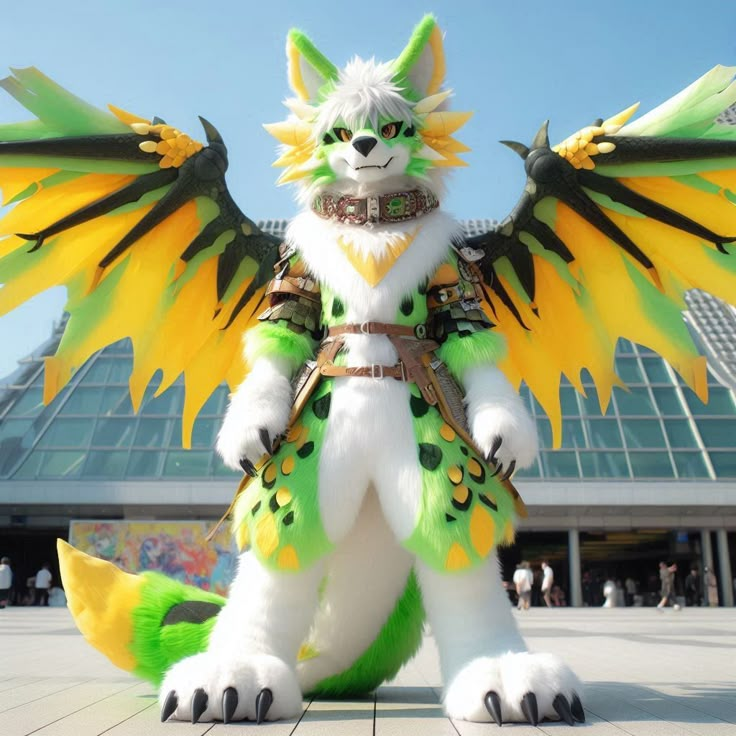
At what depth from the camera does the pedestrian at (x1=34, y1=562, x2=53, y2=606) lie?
712 inches

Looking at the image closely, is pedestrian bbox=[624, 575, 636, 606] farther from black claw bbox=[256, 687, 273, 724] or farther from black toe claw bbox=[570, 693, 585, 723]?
black claw bbox=[256, 687, 273, 724]

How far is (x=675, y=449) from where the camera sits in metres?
19.8

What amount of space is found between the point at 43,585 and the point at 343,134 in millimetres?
17267

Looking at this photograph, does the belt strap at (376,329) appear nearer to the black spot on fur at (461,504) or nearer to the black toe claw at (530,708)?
the black spot on fur at (461,504)

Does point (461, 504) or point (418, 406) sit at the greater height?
point (418, 406)

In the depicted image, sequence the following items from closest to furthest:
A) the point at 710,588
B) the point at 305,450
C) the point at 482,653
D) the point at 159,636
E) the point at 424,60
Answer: the point at 482,653 < the point at 305,450 < the point at 159,636 < the point at 424,60 < the point at 710,588

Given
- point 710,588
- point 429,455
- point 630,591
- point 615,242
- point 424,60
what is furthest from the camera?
point 630,591

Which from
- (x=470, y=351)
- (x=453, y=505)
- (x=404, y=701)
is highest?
(x=470, y=351)

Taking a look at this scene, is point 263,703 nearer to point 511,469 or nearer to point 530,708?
point 530,708

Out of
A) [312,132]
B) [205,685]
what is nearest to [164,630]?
[205,685]

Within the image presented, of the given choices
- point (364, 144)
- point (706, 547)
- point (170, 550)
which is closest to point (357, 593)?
point (364, 144)

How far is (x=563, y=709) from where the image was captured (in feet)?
8.76

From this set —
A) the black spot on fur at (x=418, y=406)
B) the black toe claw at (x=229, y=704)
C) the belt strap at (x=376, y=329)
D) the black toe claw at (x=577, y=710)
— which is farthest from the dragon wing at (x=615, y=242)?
the black toe claw at (x=229, y=704)

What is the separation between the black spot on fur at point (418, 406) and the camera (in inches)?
126
